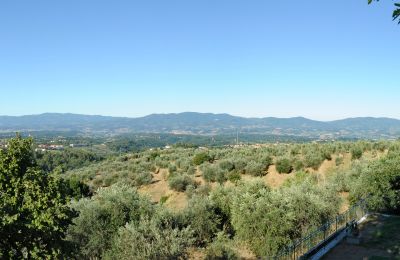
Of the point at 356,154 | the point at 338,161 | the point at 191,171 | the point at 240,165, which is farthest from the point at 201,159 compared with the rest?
the point at 356,154

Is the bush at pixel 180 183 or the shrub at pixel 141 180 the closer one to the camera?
the bush at pixel 180 183

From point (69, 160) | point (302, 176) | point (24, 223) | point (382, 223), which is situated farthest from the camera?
point (69, 160)

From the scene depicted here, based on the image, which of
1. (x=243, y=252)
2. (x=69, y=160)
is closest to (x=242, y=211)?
(x=243, y=252)

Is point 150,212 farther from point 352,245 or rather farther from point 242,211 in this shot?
point 352,245

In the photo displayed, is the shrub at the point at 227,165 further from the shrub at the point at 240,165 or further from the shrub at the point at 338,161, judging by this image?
the shrub at the point at 338,161

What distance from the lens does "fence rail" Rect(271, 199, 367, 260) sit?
16.6 m

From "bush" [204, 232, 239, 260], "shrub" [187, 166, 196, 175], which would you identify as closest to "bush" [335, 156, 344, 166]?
"shrub" [187, 166, 196, 175]

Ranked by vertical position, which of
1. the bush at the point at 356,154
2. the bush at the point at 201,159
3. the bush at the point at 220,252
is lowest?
the bush at the point at 220,252

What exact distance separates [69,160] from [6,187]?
10488 cm

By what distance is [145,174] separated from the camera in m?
53.2

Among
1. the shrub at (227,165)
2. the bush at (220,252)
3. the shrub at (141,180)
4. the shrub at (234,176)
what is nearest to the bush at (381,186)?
the bush at (220,252)

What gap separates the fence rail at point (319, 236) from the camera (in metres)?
16.6

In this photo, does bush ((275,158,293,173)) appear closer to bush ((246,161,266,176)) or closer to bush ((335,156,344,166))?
bush ((246,161,266,176))

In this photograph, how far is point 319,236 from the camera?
1975 centimetres
